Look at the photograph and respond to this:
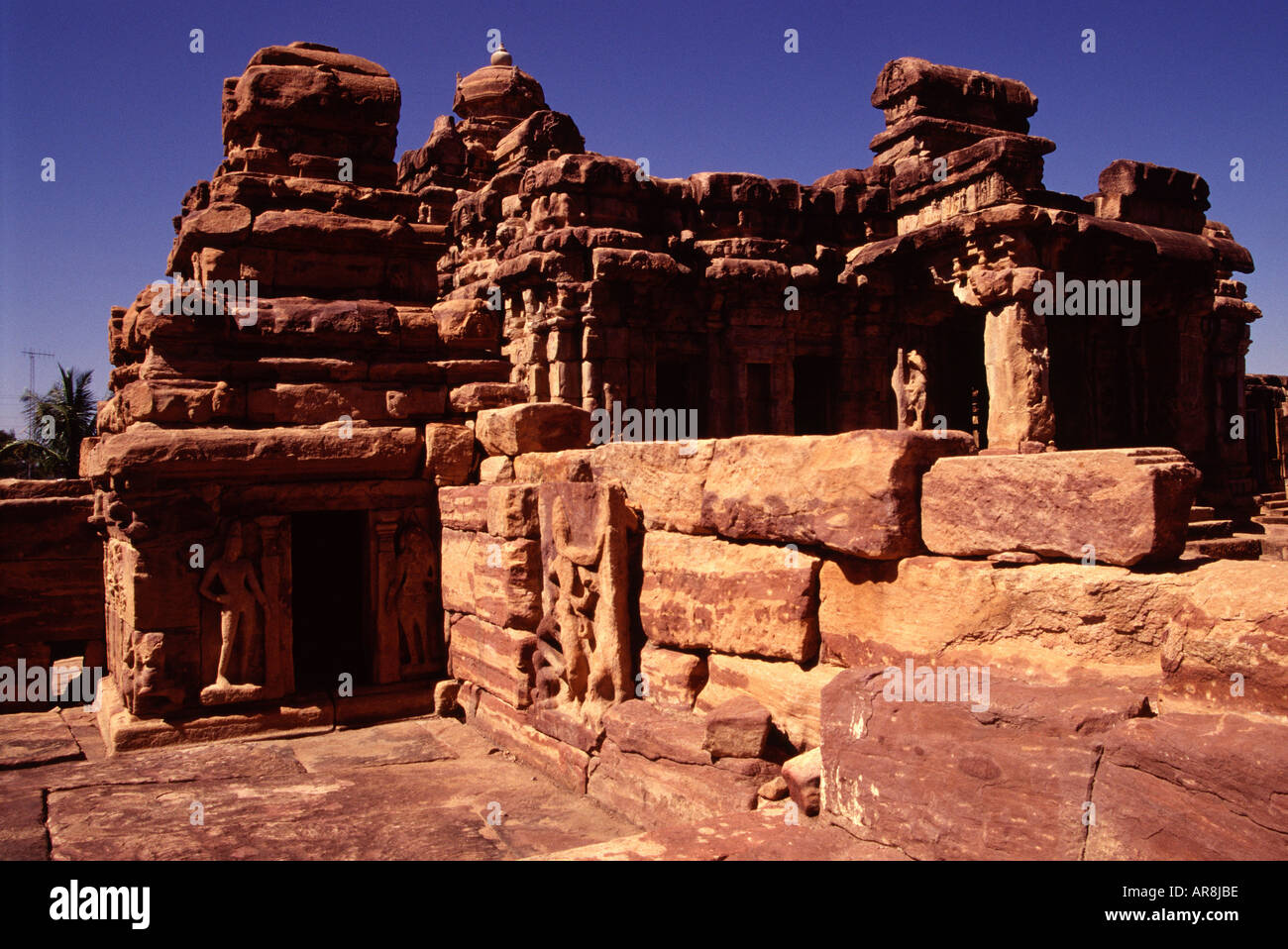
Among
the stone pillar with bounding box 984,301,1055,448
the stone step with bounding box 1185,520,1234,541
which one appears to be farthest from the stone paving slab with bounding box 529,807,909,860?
the stone pillar with bounding box 984,301,1055,448

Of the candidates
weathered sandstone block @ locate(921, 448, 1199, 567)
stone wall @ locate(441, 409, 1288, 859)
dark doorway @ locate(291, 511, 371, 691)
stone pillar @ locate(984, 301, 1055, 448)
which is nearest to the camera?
stone wall @ locate(441, 409, 1288, 859)

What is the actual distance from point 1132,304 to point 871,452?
1233cm

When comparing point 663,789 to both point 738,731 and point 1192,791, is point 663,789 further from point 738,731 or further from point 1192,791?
point 1192,791

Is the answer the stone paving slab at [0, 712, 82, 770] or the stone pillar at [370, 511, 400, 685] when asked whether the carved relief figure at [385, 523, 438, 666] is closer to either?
the stone pillar at [370, 511, 400, 685]

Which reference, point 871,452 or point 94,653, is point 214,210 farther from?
point 871,452

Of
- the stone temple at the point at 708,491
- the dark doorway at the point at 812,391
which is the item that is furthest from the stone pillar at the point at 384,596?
the dark doorway at the point at 812,391

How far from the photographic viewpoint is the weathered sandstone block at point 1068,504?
3291 millimetres

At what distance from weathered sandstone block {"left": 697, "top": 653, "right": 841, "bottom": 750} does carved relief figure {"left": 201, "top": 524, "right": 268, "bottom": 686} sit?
3.55 meters

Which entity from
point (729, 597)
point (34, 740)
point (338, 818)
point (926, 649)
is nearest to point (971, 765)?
point (926, 649)

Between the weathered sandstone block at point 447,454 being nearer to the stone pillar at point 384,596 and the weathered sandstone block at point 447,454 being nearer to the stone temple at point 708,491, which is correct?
the stone temple at point 708,491

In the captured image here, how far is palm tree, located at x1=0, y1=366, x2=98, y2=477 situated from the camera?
79.7 feet

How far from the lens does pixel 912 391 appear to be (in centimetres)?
1614

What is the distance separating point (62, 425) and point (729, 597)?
989 inches
